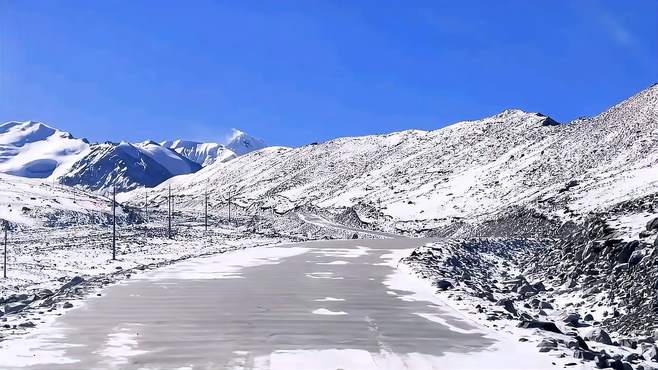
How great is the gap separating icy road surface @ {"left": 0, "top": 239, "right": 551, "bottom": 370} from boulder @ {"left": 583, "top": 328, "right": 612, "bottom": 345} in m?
2.36

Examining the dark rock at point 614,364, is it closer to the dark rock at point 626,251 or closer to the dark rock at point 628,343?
the dark rock at point 628,343

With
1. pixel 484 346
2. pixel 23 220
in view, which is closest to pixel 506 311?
pixel 484 346

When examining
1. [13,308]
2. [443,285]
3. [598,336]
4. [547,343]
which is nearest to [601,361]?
[547,343]

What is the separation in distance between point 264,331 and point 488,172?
105819 mm

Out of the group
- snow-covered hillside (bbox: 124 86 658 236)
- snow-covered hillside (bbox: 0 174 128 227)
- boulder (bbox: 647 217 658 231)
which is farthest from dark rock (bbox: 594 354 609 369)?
snow-covered hillside (bbox: 0 174 128 227)

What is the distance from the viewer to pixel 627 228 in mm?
23922

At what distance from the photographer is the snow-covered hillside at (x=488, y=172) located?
72.8 meters

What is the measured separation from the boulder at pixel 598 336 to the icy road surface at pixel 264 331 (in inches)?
92.9

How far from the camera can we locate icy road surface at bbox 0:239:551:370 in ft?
32.6

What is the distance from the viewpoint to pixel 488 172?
114000 mm

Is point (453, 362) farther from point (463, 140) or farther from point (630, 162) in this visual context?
point (463, 140)

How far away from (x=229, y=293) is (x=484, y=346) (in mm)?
9143

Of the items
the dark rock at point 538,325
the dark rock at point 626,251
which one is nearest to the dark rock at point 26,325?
the dark rock at point 538,325

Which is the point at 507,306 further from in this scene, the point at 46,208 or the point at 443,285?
the point at 46,208
